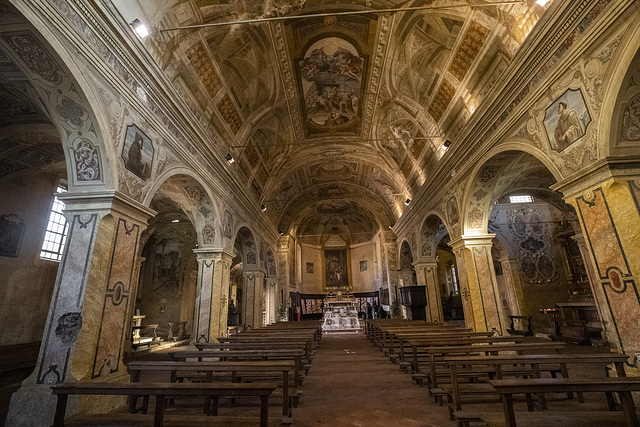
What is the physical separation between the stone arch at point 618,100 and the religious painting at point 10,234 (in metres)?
13.7

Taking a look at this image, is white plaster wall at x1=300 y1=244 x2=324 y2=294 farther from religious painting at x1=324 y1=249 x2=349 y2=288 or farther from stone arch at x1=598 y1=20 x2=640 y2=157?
stone arch at x1=598 y1=20 x2=640 y2=157

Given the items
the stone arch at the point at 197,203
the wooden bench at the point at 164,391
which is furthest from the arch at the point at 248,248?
the wooden bench at the point at 164,391

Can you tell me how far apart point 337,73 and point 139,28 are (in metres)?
7.09

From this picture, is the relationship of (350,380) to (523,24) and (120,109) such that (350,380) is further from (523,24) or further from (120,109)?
(523,24)

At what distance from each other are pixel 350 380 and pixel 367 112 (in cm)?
1046

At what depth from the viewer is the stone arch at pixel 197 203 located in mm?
8638

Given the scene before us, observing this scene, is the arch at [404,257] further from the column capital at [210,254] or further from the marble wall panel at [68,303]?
the marble wall panel at [68,303]

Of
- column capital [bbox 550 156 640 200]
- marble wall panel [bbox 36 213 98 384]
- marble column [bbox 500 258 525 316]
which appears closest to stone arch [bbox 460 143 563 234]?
column capital [bbox 550 156 640 200]

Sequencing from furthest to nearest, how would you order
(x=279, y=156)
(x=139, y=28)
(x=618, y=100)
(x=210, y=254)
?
(x=279, y=156), (x=210, y=254), (x=139, y=28), (x=618, y=100)

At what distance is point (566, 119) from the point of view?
17.4 ft

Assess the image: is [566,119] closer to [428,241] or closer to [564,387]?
[564,387]

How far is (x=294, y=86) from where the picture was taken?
1138cm

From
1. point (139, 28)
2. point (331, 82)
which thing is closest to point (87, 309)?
point (139, 28)

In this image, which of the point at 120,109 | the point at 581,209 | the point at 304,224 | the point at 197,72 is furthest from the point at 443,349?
the point at 304,224
